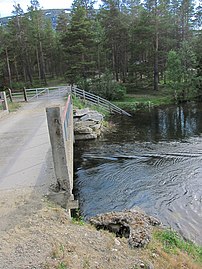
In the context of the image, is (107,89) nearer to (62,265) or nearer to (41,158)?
(41,158)

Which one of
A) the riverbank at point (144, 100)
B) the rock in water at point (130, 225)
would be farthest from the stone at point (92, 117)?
the rock in water at point (130, 225)

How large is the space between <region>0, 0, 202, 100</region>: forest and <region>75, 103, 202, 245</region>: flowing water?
14.1 meters

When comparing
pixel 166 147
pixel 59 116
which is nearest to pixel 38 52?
pixel 166 147

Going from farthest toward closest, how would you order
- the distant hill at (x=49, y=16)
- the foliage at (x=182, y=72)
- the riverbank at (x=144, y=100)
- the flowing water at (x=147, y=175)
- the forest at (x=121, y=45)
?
1. the distant hill at (x=49, y=16)
2. the forest at (x=121, y=45)
3. the foliage at (x=182, y=72)
4. the riverbank at (x=144, y=100)
5. the flowing water at (x=147, y=175)

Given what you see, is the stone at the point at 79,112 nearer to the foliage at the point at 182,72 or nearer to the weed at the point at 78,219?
the weed at the point at 78,219

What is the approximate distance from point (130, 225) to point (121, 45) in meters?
36.3

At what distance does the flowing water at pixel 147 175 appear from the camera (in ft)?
23.2

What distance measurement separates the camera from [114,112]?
941 inches

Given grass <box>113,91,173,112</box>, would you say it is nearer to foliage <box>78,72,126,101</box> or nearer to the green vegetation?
foliage <box>78,72,126,101</box>

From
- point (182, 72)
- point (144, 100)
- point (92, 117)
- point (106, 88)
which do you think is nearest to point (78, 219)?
point (92, 117)

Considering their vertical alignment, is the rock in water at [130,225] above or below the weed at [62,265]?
below

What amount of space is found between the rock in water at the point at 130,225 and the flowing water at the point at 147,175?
1407 mm

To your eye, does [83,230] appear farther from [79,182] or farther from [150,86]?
[150,86]

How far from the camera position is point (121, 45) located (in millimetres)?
38219
